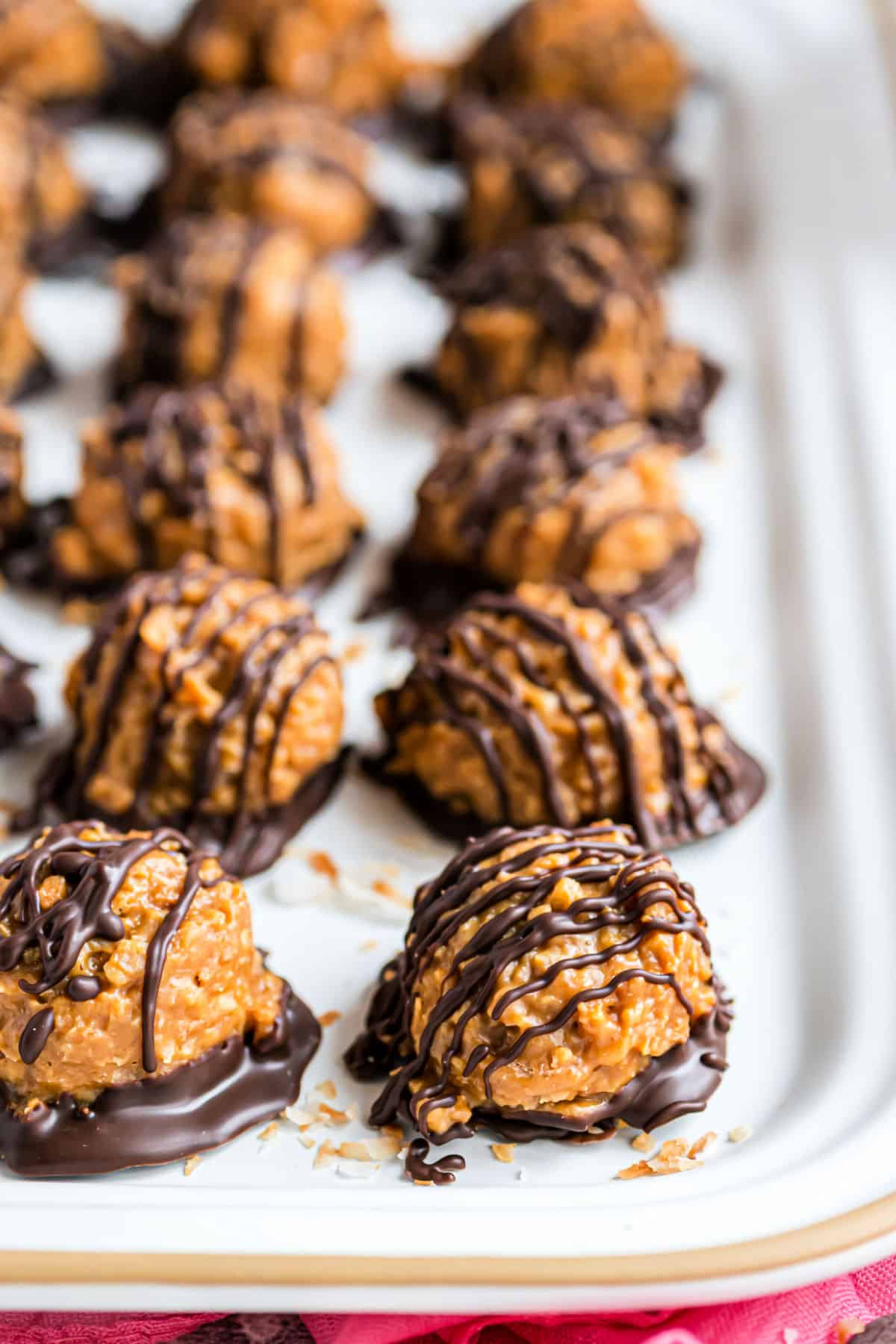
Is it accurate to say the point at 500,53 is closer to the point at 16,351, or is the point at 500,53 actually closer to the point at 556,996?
the point at 16,351

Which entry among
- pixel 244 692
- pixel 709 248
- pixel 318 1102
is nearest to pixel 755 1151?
pixel 318 1102

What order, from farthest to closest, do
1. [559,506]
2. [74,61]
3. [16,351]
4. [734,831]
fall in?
1. [74,61]
2. [16,351]
3. [559,506]
4. [734,831]

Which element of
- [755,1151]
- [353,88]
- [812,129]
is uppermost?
[812,129]

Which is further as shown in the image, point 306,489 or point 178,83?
point 178,83

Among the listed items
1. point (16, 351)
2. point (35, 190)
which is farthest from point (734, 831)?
point (35, 190)

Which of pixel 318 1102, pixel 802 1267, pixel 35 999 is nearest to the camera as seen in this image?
pixel 802 1267

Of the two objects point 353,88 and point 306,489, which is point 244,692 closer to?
point 306,489

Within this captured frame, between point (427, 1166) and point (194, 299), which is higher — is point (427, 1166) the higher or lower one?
the lower one
